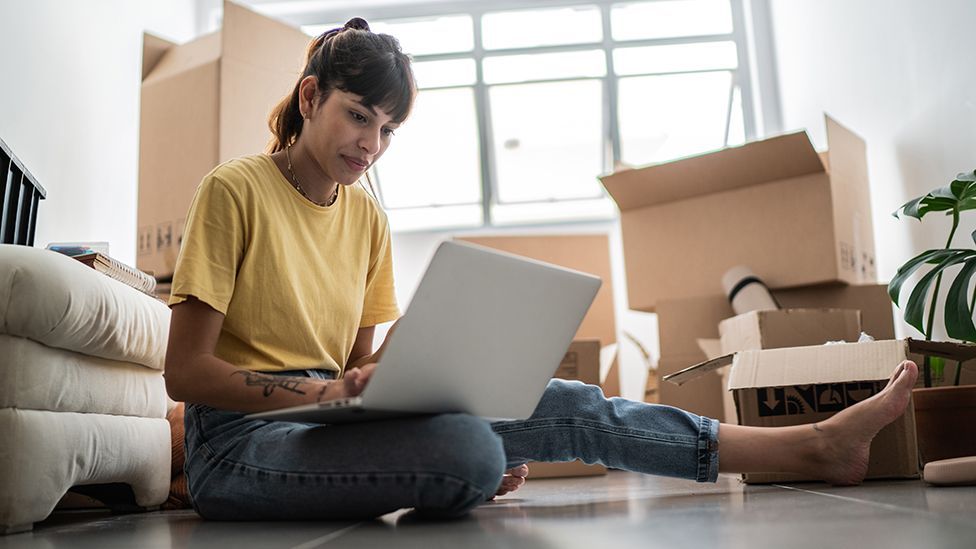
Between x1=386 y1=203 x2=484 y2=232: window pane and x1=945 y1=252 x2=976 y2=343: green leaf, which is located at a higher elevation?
x1=386 y1=203 x2=484 y2=232: window pane

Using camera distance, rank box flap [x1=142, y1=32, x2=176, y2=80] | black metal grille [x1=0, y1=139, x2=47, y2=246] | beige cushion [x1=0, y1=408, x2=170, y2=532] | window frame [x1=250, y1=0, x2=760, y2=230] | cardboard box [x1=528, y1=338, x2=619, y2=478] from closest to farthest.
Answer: beige cushion [x1=0, y1=408, x2=170, y2=532] → black metal grille [x1=0, y1=139, x2=47, y2=246] → cardboard box [x1=528, y1=338, x2=619, y2=478] → box flap [x1=142, y1=32, x2=176, y2=80] → window frame [x1=250, y1=0, x2=760, y2=230]

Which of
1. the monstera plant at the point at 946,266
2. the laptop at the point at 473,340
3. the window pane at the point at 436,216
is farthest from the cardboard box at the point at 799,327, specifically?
the window pane at the point at 436,216

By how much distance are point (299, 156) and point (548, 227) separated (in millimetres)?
2655

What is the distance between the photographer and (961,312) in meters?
1.54

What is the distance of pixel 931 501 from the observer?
1015 mm

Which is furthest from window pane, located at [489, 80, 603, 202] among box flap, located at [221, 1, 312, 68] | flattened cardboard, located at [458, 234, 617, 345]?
box flap, located at [221, 1, 312, 68]

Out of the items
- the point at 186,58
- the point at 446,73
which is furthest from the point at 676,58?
the point at 186,58

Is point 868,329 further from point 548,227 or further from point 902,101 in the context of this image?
point 548,227

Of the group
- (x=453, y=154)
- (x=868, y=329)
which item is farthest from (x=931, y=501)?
(x=453, y=154)

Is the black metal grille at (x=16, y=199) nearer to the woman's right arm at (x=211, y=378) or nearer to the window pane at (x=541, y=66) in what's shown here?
the woman's right arm at (x=211, y=378)

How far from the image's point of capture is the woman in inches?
37.3

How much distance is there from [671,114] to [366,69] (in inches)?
118

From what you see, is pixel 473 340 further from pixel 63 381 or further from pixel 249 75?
pixel 249 75

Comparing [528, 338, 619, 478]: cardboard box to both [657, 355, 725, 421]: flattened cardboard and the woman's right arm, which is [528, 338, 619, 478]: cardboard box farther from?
the woman's right arm
